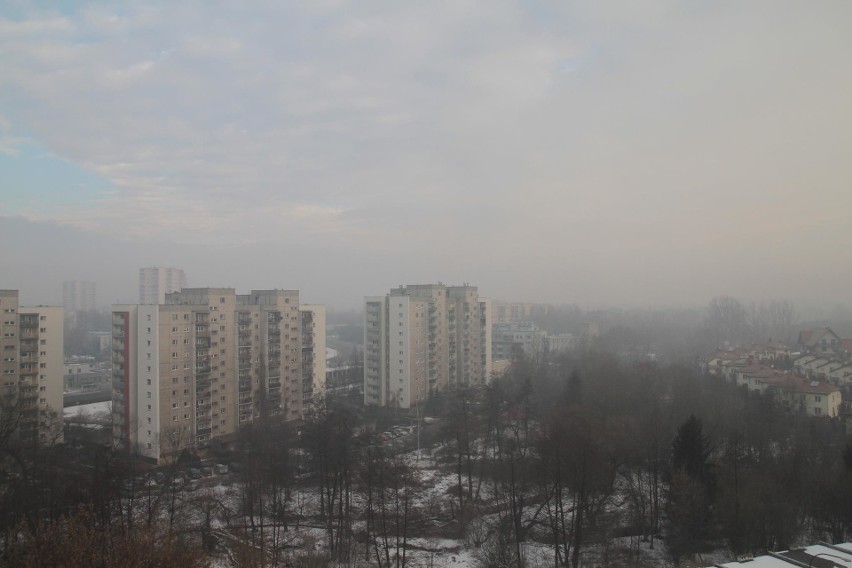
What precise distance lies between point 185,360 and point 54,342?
192 inches

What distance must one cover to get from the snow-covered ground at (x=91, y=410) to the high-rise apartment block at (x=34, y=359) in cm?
355

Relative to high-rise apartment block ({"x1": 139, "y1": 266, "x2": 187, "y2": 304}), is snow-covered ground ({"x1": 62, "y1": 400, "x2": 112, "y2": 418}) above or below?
below

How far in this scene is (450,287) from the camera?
26609 millimetres

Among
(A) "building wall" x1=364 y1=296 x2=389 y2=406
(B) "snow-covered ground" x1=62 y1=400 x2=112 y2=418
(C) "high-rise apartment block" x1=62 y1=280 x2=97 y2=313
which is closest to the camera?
(B) "snow-covered ground" x1=62 y1=400 x2=112 y2=418

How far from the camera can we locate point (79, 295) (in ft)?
193

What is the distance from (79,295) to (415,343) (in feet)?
167

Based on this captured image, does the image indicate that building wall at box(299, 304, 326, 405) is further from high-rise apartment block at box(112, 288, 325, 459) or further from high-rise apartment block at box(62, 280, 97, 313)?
high-rise apartment block at box(62, 280, 97, 313)

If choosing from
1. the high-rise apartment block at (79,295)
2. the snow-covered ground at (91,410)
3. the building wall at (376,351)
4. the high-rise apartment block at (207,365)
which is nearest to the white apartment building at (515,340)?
the building wall at (376,351)

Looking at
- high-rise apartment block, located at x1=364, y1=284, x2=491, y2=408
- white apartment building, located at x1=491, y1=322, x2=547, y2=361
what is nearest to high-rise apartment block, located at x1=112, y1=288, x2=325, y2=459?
high-rise apartment block, located at x1=364, y1=284, x2=491, y2=408

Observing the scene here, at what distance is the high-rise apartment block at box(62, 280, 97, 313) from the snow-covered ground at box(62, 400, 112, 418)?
38277mm

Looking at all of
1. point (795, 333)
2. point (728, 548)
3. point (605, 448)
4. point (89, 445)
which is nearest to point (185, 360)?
point (89, 445)

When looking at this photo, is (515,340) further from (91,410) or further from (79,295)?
(79,295)

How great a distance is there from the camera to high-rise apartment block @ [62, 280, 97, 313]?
190ft

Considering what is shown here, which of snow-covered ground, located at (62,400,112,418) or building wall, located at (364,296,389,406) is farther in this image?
building wall, located at (364,296,389,406)
